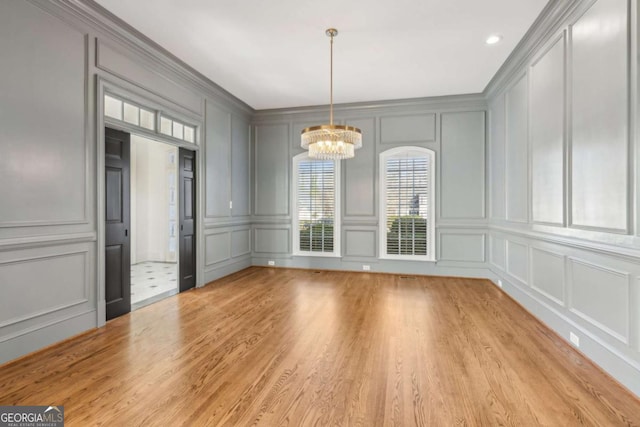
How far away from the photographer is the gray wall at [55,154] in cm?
263

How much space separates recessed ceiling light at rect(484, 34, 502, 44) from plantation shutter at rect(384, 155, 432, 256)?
2.29 m

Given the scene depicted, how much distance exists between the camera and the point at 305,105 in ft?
20.8

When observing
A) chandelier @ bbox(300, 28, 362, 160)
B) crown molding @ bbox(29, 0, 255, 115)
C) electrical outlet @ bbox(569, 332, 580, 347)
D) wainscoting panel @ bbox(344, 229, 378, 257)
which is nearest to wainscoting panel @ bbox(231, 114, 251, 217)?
crown molding @ bbox(29, 0, 255, 115)

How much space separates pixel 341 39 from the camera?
383cm

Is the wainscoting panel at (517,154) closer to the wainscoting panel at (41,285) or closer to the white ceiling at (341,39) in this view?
the white ceiling at (341,39)

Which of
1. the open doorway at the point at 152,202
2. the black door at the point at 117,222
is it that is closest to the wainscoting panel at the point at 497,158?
the black door at the point at 117,222

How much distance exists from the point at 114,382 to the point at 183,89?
396 cm

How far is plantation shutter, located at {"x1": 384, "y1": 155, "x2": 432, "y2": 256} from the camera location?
593 centimetres

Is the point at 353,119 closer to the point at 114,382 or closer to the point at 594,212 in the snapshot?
the point at 594,212

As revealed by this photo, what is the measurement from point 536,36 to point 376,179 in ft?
10.5

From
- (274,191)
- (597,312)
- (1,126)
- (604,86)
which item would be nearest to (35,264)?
Result: (1,126)

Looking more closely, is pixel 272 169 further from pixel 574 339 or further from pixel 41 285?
pixel 574 339

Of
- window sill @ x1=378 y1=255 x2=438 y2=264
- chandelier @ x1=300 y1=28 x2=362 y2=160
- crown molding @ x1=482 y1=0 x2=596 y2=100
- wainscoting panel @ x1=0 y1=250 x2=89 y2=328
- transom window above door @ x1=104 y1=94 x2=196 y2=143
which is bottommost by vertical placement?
window sill @ x1=378 y1=255 x2=438 y2=264

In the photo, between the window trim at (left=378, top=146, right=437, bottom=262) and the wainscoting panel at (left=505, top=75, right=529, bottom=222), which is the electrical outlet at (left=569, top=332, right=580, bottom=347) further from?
the window trim at (left=378, top=146, right=437, bottom=262)
